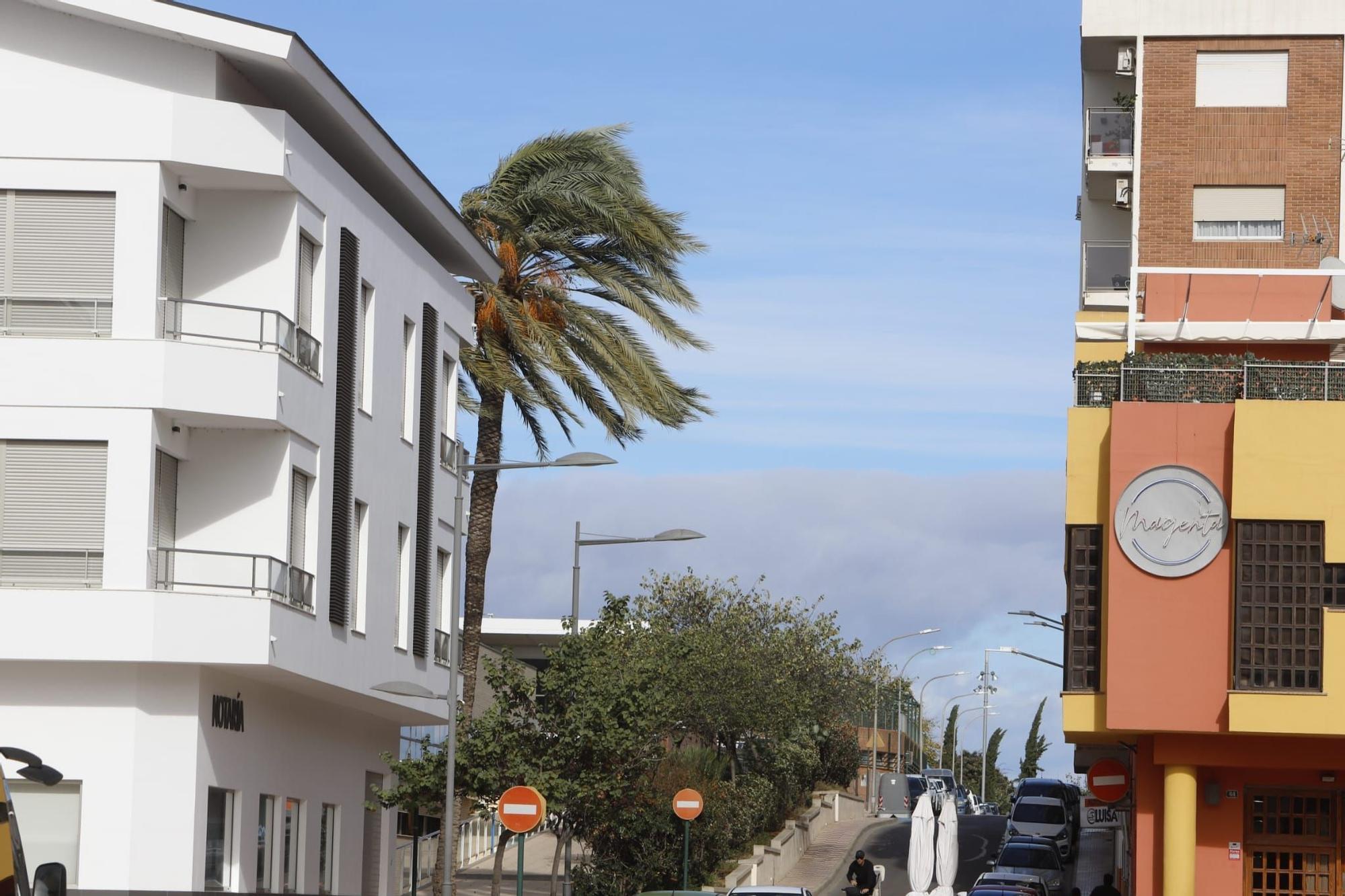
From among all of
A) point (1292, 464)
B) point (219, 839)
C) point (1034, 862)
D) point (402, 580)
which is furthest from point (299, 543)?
point (1034, 862)

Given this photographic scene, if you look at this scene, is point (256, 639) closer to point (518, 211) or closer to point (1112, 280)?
point (518, 211)

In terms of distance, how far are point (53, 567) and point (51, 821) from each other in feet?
10.5

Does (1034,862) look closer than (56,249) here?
No

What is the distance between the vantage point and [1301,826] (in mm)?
31094

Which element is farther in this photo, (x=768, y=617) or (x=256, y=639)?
(x=768, y=617)

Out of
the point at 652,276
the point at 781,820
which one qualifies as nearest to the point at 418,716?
the point at 652,276

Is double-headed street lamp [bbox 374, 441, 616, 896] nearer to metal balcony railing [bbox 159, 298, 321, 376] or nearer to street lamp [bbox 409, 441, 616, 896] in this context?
street lamp [bbox 409, 441, 616, 896]

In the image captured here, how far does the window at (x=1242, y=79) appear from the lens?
141 ft

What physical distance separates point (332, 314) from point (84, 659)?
7.00m

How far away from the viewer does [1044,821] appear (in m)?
52.3

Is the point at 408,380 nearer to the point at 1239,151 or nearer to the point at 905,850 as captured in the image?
the point at 1239,151

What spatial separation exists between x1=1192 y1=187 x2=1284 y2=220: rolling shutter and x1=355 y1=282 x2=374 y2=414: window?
20.4 meters

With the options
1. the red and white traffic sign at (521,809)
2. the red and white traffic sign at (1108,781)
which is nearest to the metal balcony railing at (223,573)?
the red and white traffic sign at (521,809)

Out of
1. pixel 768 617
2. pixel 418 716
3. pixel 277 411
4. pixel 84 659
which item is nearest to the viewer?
pixel 84 659
